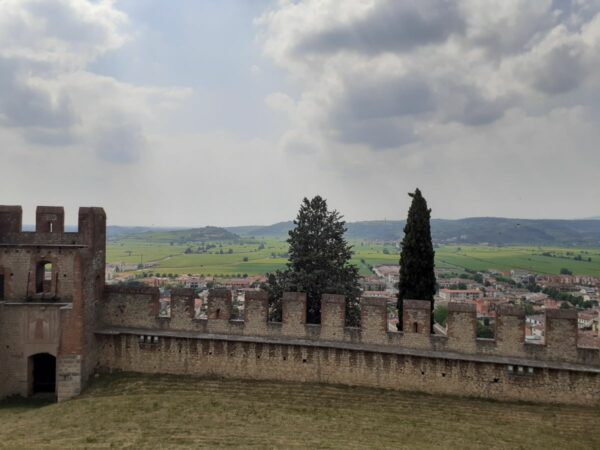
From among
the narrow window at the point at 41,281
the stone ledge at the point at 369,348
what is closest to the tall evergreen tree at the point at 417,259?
the stone ledge at the point at 369,348

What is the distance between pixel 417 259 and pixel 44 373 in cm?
1581

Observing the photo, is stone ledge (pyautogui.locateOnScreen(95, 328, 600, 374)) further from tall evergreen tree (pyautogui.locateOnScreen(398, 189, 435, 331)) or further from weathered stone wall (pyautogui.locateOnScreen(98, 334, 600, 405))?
tall evergreen tree (pyautogui.locateOnScreen(398, 189, 435, 331))

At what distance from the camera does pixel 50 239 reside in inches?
706

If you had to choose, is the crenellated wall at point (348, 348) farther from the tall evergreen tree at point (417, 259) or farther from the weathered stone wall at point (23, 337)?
the tall evergreen tree at point (417, 259)

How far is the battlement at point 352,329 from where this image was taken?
51.3 feet

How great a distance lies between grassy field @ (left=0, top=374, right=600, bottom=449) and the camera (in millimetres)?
13055

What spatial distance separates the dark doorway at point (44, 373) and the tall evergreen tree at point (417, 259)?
14.2 metres

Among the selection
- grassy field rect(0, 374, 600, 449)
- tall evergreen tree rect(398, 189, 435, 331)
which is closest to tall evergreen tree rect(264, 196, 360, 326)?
tall evergreen tree rect(398, 189, 435, 331)

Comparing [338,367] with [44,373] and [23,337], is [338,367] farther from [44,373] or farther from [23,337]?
[23,337]

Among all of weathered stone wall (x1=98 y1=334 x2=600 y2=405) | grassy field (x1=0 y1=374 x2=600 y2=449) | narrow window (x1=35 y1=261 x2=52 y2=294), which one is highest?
narrow window (x1=35 y1=261 x2=52 y2=294)

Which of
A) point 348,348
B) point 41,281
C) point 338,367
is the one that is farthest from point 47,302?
point 348,348

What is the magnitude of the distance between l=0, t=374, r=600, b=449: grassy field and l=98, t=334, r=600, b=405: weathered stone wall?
43cm

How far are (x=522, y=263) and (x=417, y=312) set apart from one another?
415ft

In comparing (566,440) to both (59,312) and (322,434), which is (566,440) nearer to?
(322,434)
